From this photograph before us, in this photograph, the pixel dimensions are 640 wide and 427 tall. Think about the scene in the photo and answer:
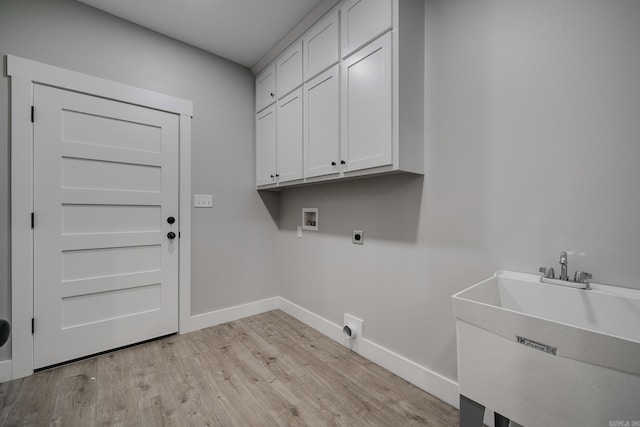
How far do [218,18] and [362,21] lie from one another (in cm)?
123

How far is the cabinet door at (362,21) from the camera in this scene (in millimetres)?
1552

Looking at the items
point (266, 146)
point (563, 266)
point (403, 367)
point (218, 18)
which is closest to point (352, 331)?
point (403, 367)

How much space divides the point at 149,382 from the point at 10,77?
2.23m

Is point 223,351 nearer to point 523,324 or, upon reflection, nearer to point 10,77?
point 523,324

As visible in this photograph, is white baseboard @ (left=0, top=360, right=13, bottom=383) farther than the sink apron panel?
Yes

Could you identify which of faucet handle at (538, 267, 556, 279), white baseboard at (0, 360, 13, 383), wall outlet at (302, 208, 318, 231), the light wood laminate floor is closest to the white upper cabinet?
wall outlet at (302, 208, 318, 231)

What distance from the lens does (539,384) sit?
2.82 ft

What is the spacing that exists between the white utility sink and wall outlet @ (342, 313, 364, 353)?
3.47ft

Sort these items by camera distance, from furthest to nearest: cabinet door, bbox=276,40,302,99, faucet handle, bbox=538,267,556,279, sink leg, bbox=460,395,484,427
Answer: cabinet door, bbox=276,40,302,99, faucet handle, bbox=538,267,556,279, sink leg, bbox=460,395,484,427

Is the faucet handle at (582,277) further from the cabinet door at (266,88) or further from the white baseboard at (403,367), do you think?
the cabinet door at (266,88)

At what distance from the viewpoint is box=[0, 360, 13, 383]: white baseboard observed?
1.73 meters

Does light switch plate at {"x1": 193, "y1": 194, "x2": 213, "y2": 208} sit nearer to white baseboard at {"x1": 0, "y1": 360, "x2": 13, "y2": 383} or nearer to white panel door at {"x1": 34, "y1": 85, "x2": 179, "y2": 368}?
white panel door at {"x1": 34, "y1": 85, "x2": 179, "y2": 368}

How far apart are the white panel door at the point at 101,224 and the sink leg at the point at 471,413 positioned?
7.65ft

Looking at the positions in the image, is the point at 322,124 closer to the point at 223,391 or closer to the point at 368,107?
the point at 368,107
